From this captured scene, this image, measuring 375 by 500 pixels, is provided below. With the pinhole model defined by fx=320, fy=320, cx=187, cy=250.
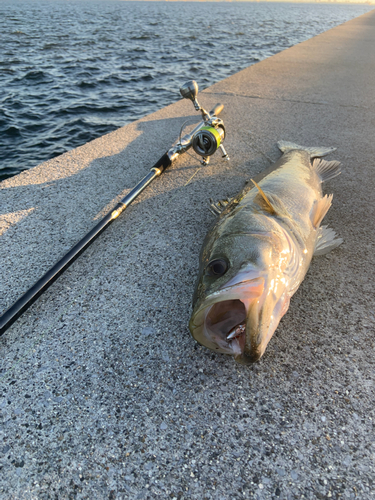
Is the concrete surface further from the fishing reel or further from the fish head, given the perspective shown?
the fishing reel

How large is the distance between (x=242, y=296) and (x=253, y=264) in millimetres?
272

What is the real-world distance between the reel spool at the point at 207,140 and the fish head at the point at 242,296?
66.4 inches

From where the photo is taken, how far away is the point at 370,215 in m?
3.45

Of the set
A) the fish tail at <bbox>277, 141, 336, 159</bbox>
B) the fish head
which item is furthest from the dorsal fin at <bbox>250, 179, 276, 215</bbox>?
the fish tail at <bbox>277, 141, 336, 159</bbox>

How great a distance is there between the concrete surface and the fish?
1.03 ft

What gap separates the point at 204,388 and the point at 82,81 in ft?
38.0

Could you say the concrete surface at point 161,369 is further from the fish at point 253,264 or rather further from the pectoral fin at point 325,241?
the fish at point 253,264

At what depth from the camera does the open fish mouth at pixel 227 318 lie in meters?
1.82

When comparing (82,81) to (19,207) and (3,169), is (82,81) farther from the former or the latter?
(19,207)

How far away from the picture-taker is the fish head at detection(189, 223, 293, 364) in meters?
1.81

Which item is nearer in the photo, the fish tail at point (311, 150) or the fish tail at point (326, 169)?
the fish tail at point (326, 169)

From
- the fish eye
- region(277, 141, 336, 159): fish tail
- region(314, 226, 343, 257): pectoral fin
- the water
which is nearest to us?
the fish eye

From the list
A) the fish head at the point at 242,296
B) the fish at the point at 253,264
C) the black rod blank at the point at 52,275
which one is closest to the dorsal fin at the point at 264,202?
the fish at the point at 253,264

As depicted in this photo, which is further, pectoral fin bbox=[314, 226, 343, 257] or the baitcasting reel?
the baitcasting reel
